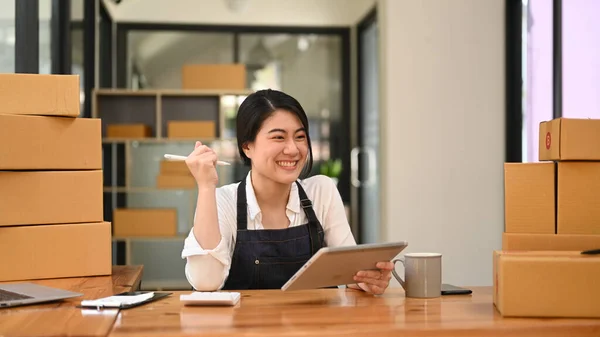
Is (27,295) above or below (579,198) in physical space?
below

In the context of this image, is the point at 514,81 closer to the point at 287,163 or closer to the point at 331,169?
the point at 331,169

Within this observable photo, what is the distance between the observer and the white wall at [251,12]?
265 inches

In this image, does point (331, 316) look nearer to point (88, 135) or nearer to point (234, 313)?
point (234, 313)

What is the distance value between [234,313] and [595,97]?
2593mm

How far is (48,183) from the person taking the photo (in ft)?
8.19

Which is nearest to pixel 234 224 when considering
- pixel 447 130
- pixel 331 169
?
pixel 447 130

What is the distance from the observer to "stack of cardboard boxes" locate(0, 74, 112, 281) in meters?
2.44

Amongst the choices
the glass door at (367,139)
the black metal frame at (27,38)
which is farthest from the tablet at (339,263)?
the glass door at (367,139)

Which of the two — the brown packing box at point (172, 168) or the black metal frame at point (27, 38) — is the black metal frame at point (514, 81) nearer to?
the brown packing box at point (172, 168)

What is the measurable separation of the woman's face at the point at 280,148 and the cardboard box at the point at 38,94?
2.03 ft

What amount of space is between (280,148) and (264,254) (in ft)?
1.09

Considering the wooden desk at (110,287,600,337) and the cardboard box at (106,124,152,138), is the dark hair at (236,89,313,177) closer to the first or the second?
the wooden desk at (110,287,600,337)

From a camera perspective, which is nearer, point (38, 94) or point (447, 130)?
point (38, 94)

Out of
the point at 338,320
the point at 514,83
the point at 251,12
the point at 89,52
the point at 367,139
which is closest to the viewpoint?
the point at 338,320
